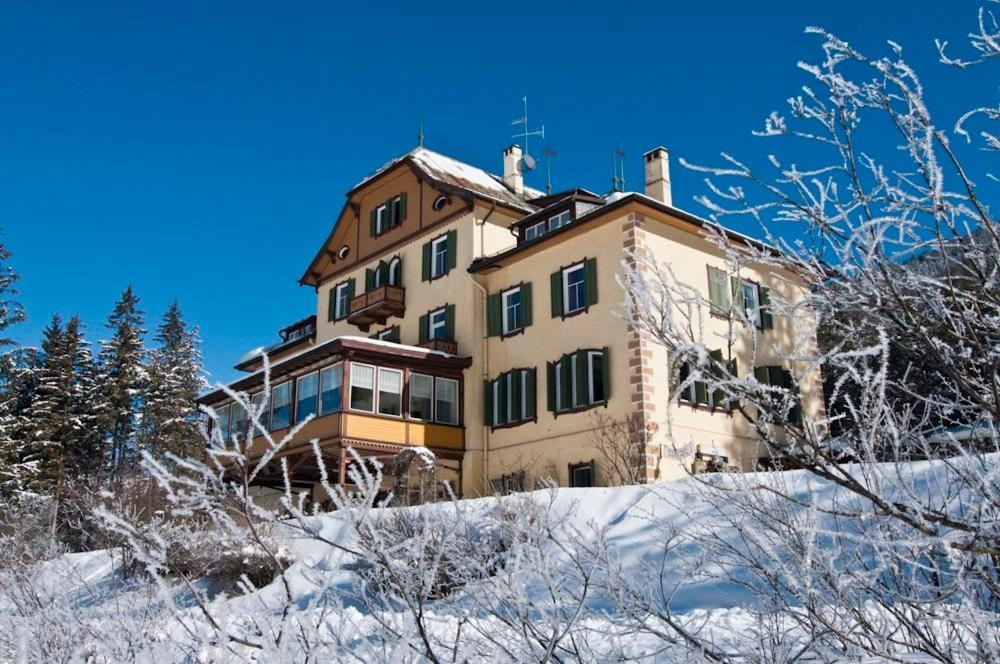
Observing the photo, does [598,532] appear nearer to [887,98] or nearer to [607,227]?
[887,98]

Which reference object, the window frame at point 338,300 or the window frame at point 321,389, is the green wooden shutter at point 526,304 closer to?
the window frame at point 321,389

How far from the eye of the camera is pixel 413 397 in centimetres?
2234

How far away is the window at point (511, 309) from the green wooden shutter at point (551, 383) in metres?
1.82

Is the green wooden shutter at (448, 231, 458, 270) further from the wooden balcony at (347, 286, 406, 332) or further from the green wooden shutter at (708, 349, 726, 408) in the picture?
the green wooden shutter at (708, 349, 726, 408)

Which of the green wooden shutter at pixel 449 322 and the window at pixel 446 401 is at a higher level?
the green wooden shutter at pixel 449 322

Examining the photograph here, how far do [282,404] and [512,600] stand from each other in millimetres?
21050

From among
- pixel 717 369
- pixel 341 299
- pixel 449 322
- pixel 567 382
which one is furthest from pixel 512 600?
pixel 341 299

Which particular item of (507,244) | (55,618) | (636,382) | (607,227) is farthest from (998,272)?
(507,244)

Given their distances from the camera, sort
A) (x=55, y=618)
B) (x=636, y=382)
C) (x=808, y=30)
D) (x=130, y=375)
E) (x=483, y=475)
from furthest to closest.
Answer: (x=130, y=375)
(x=483, y=475)
(x=636, y=382)
(x=55, y=618)
(x=808, y=30)

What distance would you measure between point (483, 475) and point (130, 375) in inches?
1144

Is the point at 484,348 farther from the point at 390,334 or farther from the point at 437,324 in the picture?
the point at 390,334

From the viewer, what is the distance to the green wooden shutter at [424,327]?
81.2 feet

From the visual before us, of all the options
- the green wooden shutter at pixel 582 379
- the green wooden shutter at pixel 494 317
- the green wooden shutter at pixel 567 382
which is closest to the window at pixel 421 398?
the green wooden shutter at pixel 494 317

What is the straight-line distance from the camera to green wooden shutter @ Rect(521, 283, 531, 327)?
2225cm
